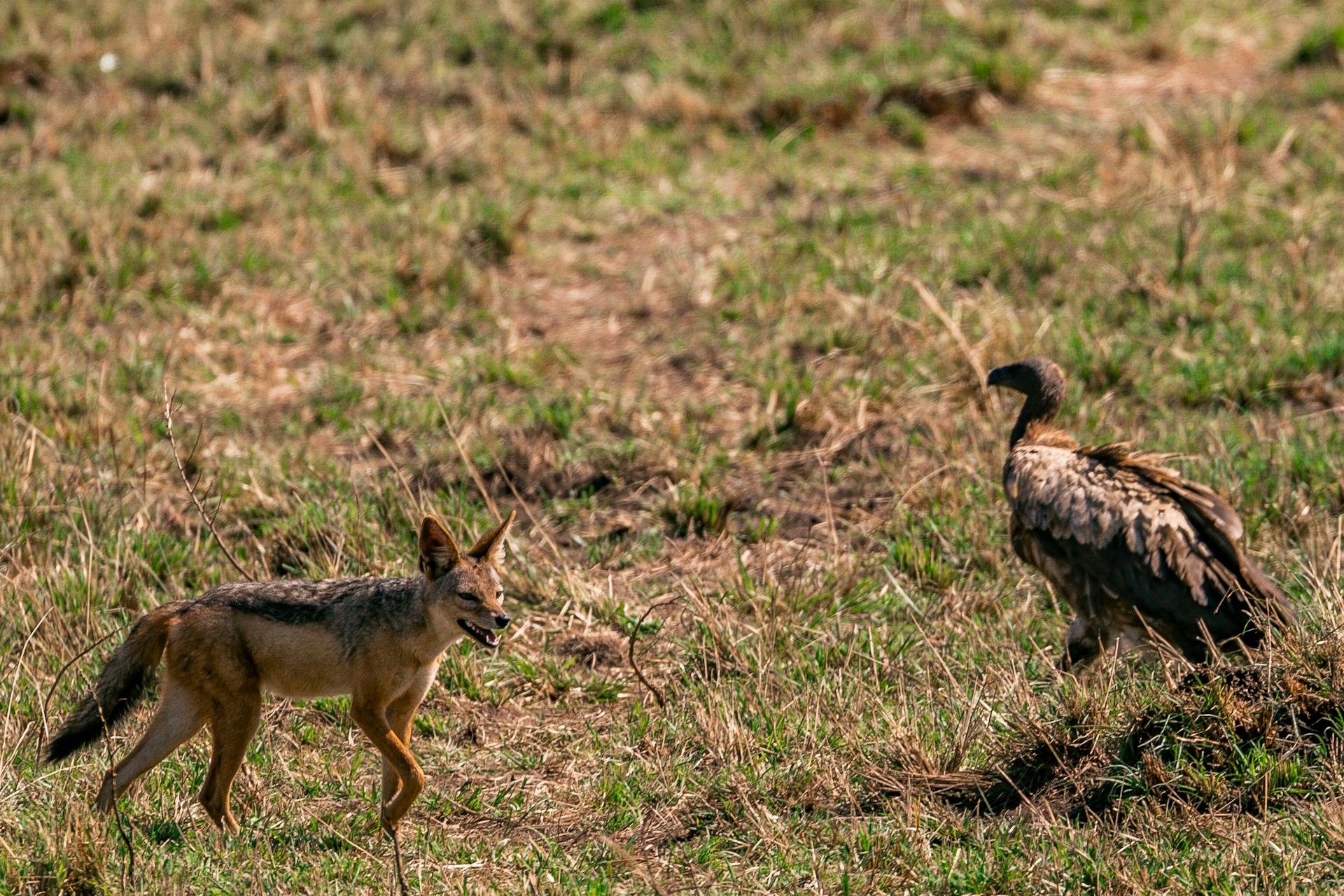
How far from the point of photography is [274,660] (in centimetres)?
612

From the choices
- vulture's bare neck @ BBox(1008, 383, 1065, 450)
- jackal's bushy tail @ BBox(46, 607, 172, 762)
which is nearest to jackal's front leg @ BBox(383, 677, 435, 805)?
jackal's bushy tail @ BBox(46, 607, 172, 762)

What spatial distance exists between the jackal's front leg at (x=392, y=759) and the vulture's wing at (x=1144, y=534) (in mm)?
3325

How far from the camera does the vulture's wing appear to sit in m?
7.31

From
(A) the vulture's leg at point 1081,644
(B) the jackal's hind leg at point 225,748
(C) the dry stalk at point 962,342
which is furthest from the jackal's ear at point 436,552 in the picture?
(C) the dry stalk at point 962,342

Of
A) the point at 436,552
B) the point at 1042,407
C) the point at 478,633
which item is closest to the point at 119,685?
the point at 436,552

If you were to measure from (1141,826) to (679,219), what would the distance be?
778cm

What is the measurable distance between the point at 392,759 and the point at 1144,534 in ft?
11.8

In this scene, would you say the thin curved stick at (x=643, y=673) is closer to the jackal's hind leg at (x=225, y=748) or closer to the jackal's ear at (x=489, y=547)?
the jackal's ear at (x=489, y=547)

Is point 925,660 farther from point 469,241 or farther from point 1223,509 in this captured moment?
point 469,241

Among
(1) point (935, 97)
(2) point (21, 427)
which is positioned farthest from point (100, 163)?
(1) point (935, 97)

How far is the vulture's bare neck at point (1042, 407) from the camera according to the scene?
870cm

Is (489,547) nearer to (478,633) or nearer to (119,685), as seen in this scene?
(478,633)

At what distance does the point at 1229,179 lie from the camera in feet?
41.2

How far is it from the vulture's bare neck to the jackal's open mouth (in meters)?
3.76
